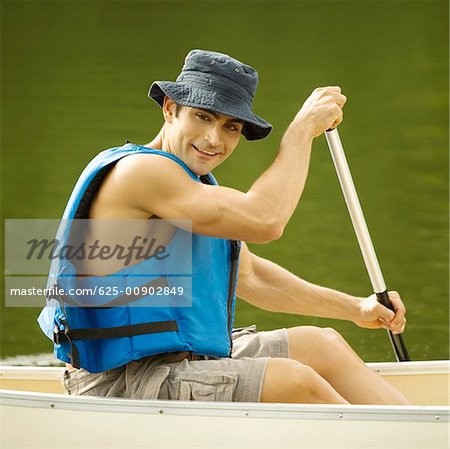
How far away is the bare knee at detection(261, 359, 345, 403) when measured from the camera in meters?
2.68

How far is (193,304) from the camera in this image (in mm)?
2703

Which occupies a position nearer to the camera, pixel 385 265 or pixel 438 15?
pixel 385 265

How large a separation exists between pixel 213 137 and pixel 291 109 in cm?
879

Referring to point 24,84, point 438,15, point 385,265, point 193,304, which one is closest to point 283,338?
point 193,304

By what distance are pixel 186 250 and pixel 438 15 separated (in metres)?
13.9

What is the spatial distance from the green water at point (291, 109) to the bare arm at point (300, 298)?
1.90 m

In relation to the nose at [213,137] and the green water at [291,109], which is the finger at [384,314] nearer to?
the nose at [213,137]

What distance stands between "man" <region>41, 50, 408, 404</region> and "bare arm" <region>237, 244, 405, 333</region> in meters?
0.34

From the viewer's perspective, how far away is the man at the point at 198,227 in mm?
2633

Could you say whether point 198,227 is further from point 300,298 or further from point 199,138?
point 300,298

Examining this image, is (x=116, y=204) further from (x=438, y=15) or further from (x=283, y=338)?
(x=438, y=15)

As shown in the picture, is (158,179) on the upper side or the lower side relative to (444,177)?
lower

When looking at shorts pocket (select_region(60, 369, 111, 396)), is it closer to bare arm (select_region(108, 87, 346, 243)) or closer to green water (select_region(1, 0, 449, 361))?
bare arm (select_region(108, 87, 346, 243))

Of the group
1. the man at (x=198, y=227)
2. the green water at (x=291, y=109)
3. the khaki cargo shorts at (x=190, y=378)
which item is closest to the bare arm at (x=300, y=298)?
the man at (x=198, y=227)
